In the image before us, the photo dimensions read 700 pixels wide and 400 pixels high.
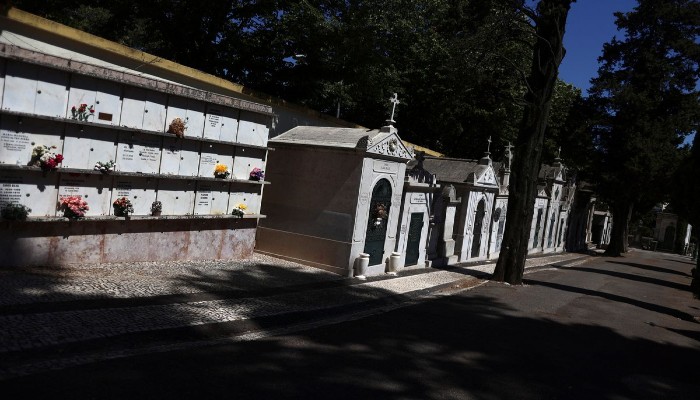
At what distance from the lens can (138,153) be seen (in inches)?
372

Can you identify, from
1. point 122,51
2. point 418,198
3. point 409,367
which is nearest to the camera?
point 409,367

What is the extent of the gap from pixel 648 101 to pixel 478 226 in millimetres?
16643

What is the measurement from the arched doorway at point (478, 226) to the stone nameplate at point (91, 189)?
14.9m

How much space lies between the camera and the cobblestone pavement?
575 centimetres

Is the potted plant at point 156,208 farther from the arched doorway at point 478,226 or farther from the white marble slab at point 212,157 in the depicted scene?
the arched doorway at point 478,226

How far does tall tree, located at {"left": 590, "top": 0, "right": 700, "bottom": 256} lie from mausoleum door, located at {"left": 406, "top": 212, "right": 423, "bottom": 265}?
2072 centimetres

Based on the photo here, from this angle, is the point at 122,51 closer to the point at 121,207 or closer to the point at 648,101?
the point at 121,207

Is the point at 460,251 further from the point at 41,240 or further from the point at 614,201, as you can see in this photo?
the point at 614,201

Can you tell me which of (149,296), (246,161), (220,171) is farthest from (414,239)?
(149,296)

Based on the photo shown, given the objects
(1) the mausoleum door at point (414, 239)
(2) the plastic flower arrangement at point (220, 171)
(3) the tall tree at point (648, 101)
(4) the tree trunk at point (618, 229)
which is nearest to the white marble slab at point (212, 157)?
(2) the plastic flower arrangement at point (220, 171)

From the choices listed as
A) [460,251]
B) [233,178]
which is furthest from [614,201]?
[233,178]

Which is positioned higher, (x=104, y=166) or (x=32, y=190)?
(x=104, y=166)

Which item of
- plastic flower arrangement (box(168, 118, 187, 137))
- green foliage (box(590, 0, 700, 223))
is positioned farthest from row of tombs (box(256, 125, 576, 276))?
green foliage (box(590, 0, 700, 223))

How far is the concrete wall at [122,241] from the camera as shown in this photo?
7.98 metres
